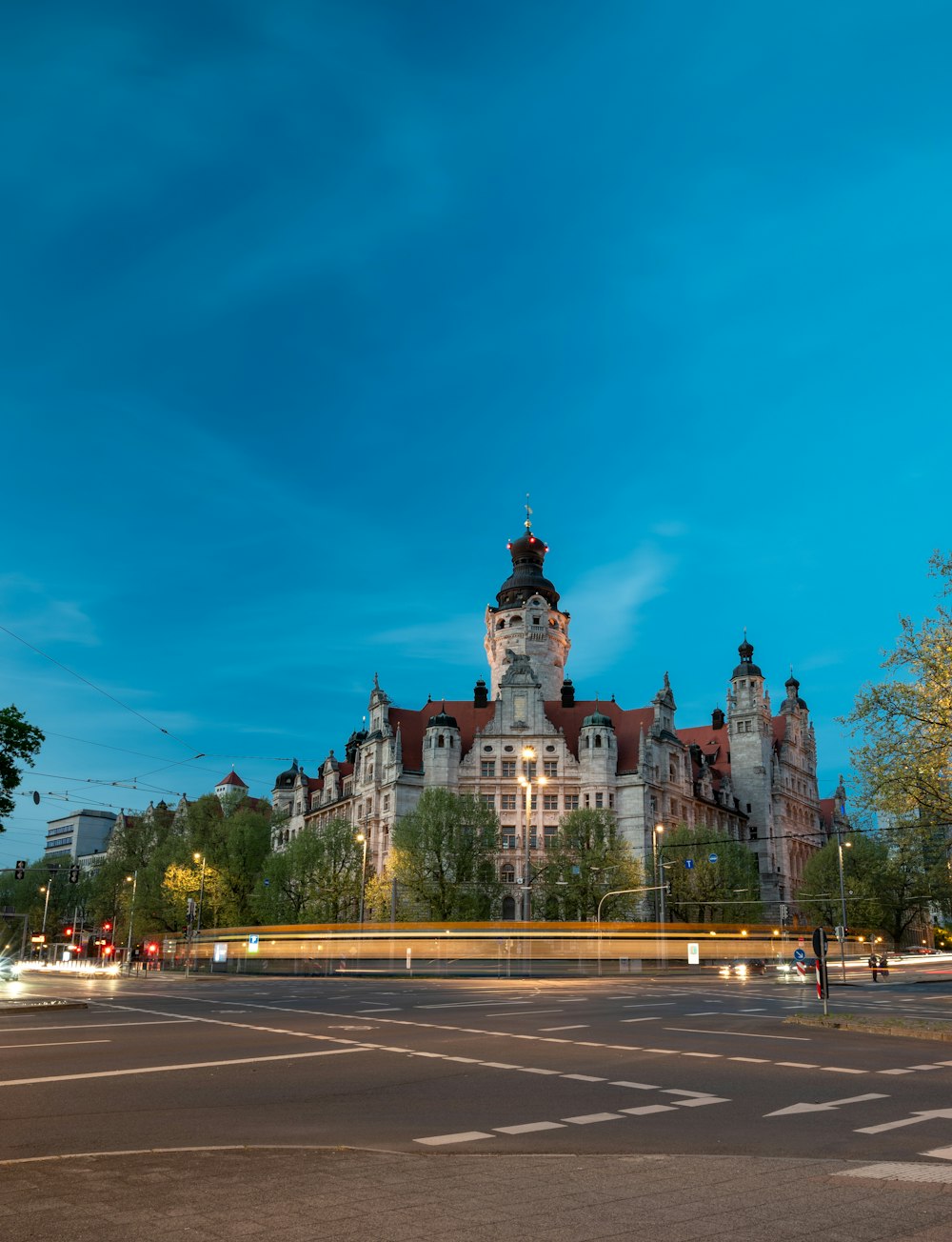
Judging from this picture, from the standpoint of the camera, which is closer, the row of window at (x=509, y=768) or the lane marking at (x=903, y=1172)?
the lane marking at (x=903, y=1172)

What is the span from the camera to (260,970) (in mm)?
70938

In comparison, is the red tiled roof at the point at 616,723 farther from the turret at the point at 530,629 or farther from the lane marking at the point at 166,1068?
the lane marking at the point at 166,1068

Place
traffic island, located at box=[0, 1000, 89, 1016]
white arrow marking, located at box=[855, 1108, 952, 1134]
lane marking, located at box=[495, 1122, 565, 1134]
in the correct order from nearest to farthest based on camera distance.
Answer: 1. lane marking, located at box=[495, 1122, 565, 1134]
2. white arrow marking, located at box=[855, 1108, 952, 1134]
3. traffic island, located at box=[0, 1000, 89, 1016]

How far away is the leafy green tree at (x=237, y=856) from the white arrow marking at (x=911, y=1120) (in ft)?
295

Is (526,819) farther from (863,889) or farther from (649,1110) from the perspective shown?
(863,889)

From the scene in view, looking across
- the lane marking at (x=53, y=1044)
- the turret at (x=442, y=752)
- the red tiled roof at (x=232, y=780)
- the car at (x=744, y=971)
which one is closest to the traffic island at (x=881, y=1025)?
the lane marking at (x=53, y=1044)

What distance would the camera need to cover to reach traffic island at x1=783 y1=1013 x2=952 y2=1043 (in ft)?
68.0

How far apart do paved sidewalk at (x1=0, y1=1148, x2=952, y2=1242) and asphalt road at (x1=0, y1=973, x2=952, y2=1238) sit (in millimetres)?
66

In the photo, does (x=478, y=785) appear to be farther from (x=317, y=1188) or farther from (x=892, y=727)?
(x=317, y=1188)

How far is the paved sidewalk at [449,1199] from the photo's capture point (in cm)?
617

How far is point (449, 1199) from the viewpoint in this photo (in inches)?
275

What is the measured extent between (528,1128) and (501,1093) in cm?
244

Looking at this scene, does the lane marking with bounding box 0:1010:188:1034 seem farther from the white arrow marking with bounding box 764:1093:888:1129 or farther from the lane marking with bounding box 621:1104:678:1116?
the white arrow marking with bounding box 764:1093:888:1129

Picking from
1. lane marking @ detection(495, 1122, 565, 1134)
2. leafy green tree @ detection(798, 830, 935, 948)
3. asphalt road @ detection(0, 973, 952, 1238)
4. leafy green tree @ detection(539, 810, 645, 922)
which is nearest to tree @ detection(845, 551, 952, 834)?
asphalt road @ detection(0, 973, 952, 1238)
